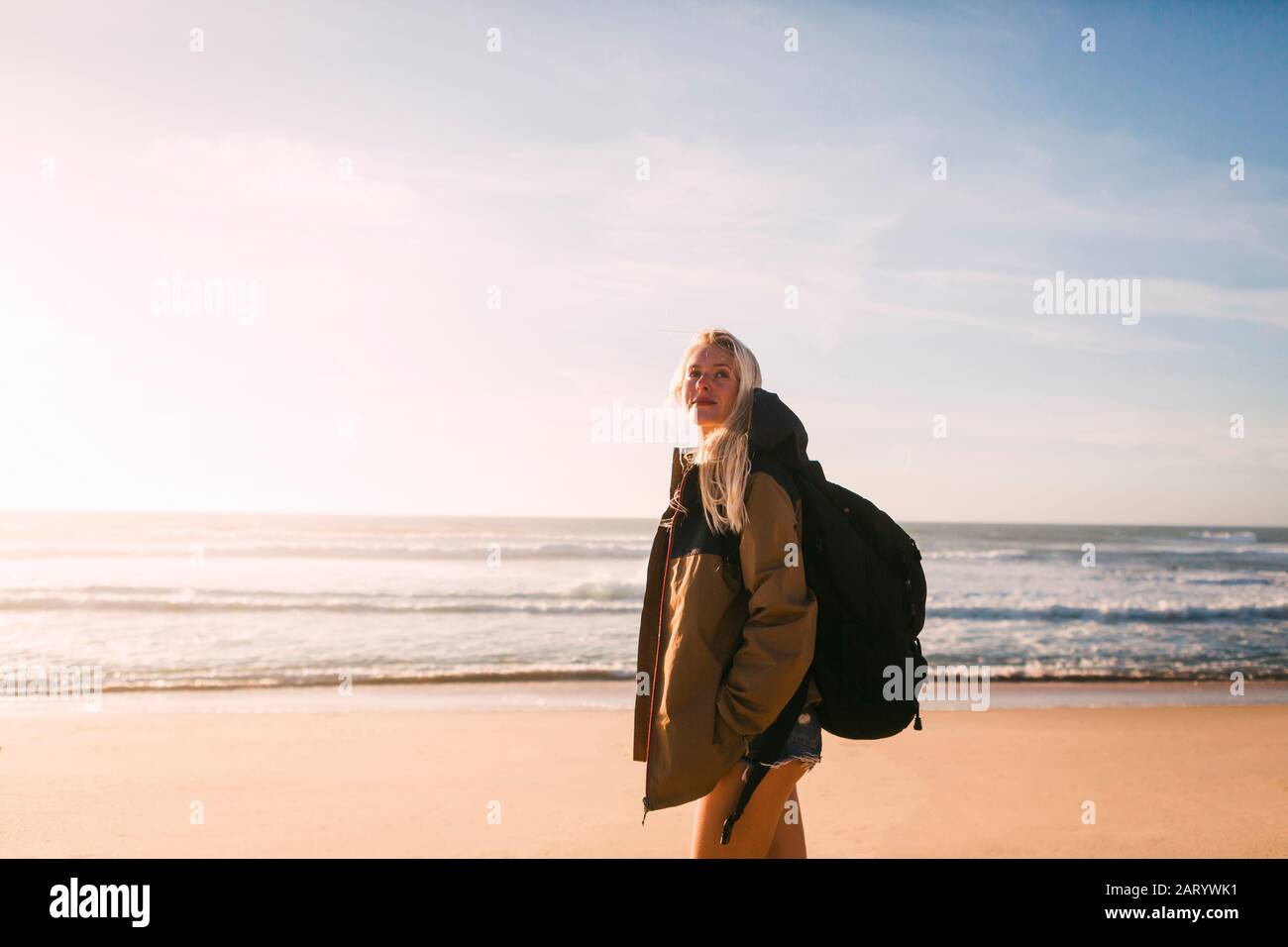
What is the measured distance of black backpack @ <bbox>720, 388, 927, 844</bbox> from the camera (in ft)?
7.17

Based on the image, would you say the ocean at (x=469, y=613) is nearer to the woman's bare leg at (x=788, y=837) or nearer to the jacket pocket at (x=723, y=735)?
the woman's bare leg at (x=788, y=837)

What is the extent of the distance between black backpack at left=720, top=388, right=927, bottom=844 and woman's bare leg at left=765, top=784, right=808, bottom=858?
0.76ft

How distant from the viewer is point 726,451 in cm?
226

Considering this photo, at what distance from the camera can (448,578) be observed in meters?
19.5

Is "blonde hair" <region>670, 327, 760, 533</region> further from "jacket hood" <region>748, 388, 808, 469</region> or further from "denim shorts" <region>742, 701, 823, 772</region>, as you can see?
"denim shorts" <region>742, 701, 823, 772</region>

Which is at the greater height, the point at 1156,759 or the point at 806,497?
the point at 806,497

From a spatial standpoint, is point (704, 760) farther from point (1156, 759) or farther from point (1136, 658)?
point (1136, 658)

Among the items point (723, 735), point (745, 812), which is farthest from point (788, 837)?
point (723, 735)

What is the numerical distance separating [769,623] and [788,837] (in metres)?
0.73

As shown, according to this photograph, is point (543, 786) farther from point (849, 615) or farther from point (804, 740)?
point (849, 615)

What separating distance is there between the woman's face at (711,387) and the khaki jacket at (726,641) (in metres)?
0.23

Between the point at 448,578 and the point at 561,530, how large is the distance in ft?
73.3

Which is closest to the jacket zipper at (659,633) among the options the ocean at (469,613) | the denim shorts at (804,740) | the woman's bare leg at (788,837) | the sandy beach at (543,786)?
the denim shorts at (804,740)
